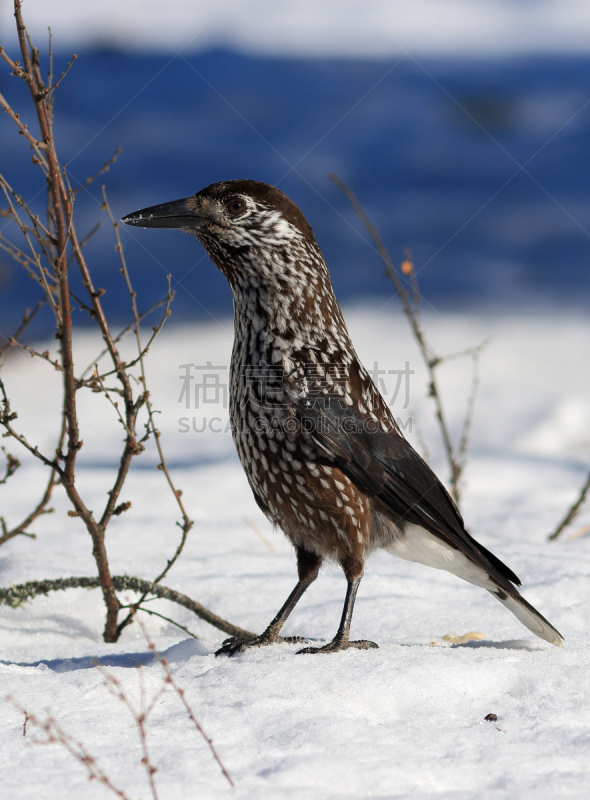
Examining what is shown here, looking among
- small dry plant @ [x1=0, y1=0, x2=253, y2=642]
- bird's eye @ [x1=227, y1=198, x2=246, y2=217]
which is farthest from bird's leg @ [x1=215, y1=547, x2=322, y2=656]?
bird's eye @ [x1=227, y1=198, x2=246, y2=217]

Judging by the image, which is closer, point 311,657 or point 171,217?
point 311,657

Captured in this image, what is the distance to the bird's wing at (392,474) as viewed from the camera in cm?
291

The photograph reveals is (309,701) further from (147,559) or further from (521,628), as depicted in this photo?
(147,559)

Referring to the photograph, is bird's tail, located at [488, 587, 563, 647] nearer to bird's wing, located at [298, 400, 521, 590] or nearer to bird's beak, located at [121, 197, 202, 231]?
bird's wing, located at [298, 400, 521, 590]

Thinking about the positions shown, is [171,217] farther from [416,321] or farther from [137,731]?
[416,321]

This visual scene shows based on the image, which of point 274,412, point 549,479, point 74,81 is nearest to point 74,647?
point 274,412

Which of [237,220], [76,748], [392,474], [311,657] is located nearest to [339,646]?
[311,657]

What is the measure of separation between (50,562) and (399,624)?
1.80 metres

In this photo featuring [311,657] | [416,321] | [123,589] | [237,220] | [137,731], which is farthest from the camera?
[416,321]

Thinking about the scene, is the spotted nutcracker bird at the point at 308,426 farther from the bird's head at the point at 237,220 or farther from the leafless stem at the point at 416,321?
the leafless stem at the point at 416,321

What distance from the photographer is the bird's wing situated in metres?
2.91

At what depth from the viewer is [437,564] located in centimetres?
331

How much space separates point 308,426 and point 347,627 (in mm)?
785

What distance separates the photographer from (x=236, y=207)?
320 cm
